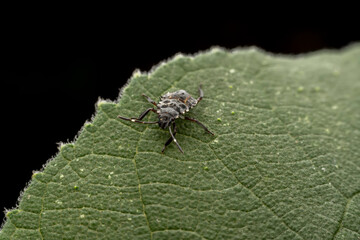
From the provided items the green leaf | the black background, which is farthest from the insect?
the black background

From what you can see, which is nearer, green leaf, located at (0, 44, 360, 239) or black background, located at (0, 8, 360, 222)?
green leaf, located at (0, 44, 360, 239)

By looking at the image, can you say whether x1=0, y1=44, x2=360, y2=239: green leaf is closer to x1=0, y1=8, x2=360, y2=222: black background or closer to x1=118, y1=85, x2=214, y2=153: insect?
x1=118, y1=85, x2=214, y2=153: insect

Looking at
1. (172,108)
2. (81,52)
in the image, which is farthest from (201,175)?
(81,52)

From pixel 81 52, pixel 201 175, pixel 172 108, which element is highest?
pixel 81 52

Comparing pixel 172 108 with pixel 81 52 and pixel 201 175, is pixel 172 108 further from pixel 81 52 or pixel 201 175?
pixel 81 52

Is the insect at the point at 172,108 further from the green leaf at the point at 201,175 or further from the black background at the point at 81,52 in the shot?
the black background at the point at 81,52

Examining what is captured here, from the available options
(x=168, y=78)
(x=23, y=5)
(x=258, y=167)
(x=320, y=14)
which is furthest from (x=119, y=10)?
(x=258, y=167)

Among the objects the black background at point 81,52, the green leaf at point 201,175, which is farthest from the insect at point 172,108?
the black background at point 81,52
